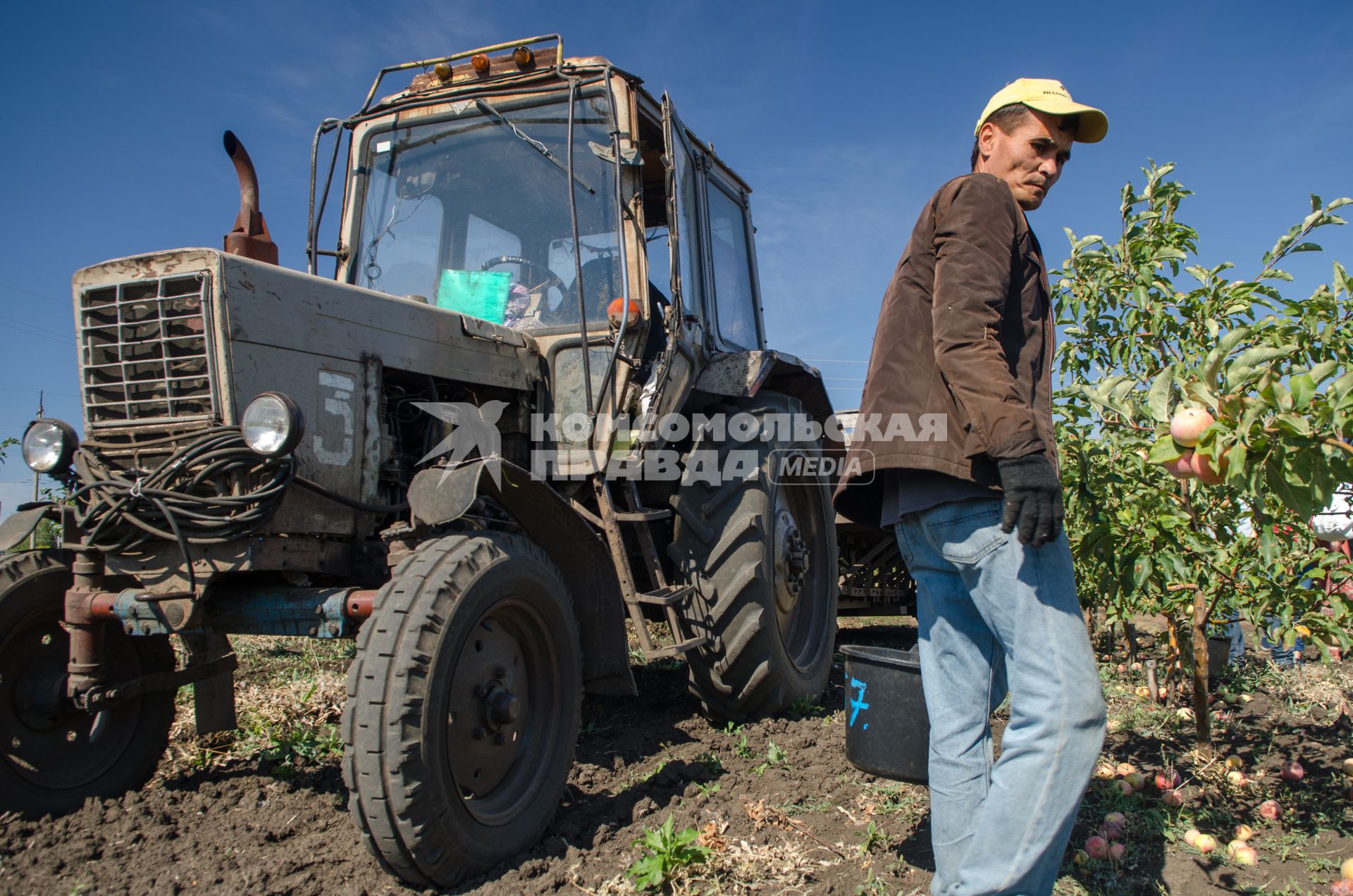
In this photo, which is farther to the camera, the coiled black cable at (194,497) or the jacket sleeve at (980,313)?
the coiled black cable at (194,497)

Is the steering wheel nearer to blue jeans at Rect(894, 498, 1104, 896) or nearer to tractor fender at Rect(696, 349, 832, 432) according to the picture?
tractor fender at Rect(696, 349, 832, 432)

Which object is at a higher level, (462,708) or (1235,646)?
(462,708)

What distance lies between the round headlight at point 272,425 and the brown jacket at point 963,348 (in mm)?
1557

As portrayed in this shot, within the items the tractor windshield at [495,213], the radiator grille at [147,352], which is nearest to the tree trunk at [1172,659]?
the tractor windshield at [495,213]

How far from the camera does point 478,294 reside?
156 inches

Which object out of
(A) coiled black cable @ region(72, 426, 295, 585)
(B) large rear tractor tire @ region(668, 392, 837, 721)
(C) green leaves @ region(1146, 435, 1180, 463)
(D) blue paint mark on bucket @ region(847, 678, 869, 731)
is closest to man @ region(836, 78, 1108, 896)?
(C) green leaves @ region(1146, 435, 1180, 463)

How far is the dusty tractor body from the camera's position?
2609 mm

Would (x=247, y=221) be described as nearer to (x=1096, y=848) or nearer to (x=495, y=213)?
(x=495, y=213)

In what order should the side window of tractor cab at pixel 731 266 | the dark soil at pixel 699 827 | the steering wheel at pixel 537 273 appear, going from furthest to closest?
the side window of tractor cab at pixel 731 266
the steering wheel at pixel 537 273
the dark soil at pixel 699 827

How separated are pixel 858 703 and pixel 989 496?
0.97 m

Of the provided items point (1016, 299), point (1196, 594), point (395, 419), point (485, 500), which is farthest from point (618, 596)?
point (1196, 594)

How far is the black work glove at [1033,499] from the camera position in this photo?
5.82ft

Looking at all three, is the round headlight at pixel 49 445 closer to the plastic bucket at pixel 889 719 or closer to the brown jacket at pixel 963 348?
the brown jacket at pixel 963 348

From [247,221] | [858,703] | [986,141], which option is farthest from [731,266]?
[858,703]
